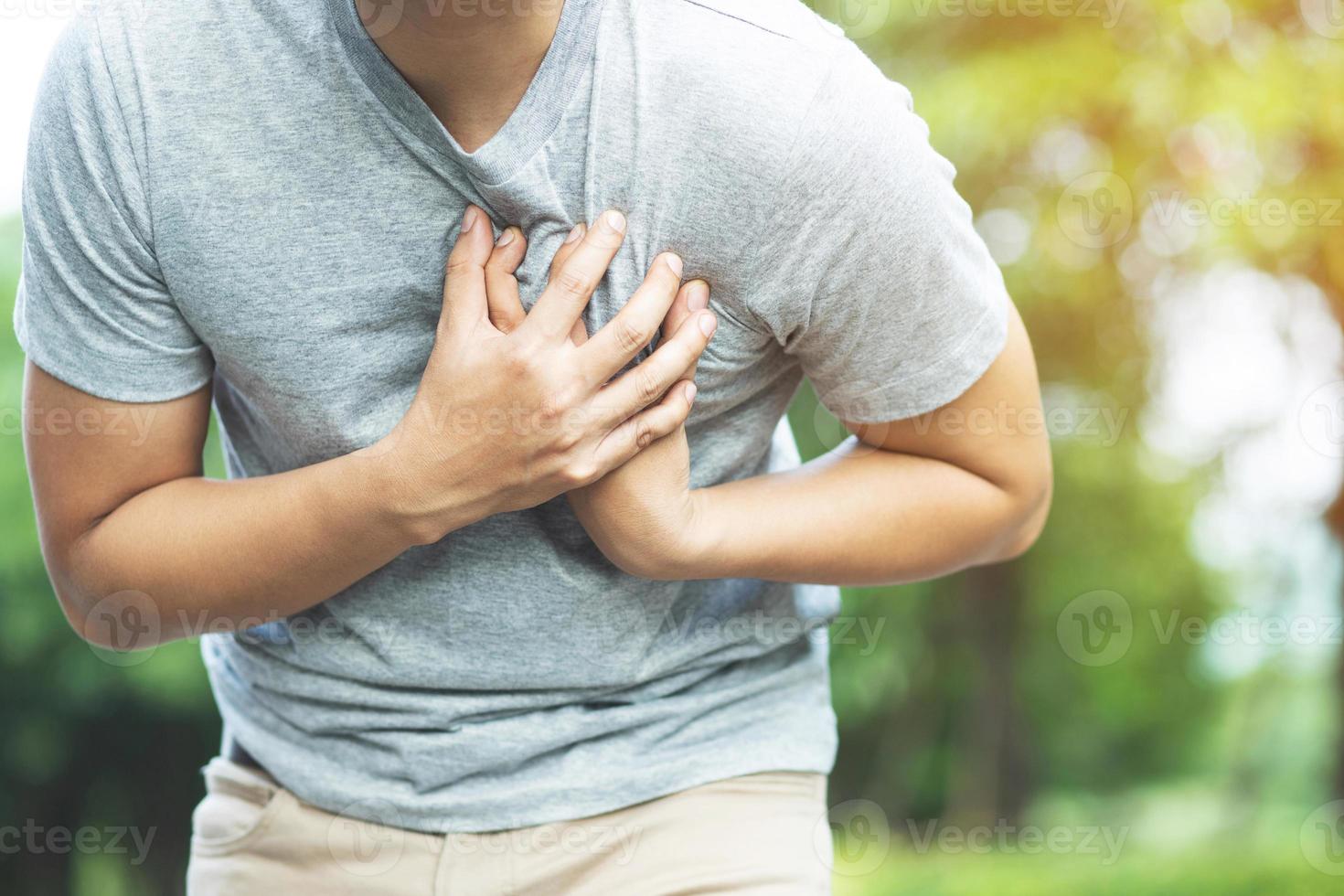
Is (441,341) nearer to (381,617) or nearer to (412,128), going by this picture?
(412,128)

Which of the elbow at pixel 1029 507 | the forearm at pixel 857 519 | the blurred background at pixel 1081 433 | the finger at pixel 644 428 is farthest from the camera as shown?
the blurred background at pixel 1081 433

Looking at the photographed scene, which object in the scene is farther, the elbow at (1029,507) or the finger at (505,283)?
the elbow at (1029,507)

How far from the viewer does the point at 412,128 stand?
1104 millimetres

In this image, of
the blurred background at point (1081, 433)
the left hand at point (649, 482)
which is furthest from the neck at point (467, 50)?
the blurred background at point (1081, 433)

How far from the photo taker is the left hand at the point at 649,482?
1.12 meters

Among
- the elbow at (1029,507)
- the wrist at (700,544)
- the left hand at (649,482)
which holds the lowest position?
the elbow at (1029,507)

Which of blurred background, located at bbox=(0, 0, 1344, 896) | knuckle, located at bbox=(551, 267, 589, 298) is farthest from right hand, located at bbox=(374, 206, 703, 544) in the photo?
blurred background, located at bbox=(0, 0, 1344, 896)

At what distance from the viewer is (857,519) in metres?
1.33

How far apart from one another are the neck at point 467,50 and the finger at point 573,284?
13cm

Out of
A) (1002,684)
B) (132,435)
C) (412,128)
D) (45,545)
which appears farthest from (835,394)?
(1002,684)

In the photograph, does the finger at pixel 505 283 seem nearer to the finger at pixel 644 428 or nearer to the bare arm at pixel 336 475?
the bare arm at pixel 336 475

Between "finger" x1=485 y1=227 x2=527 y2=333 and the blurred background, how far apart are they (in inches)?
109

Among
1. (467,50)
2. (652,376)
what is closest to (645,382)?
(652,376)

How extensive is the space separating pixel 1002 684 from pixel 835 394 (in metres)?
8.11
